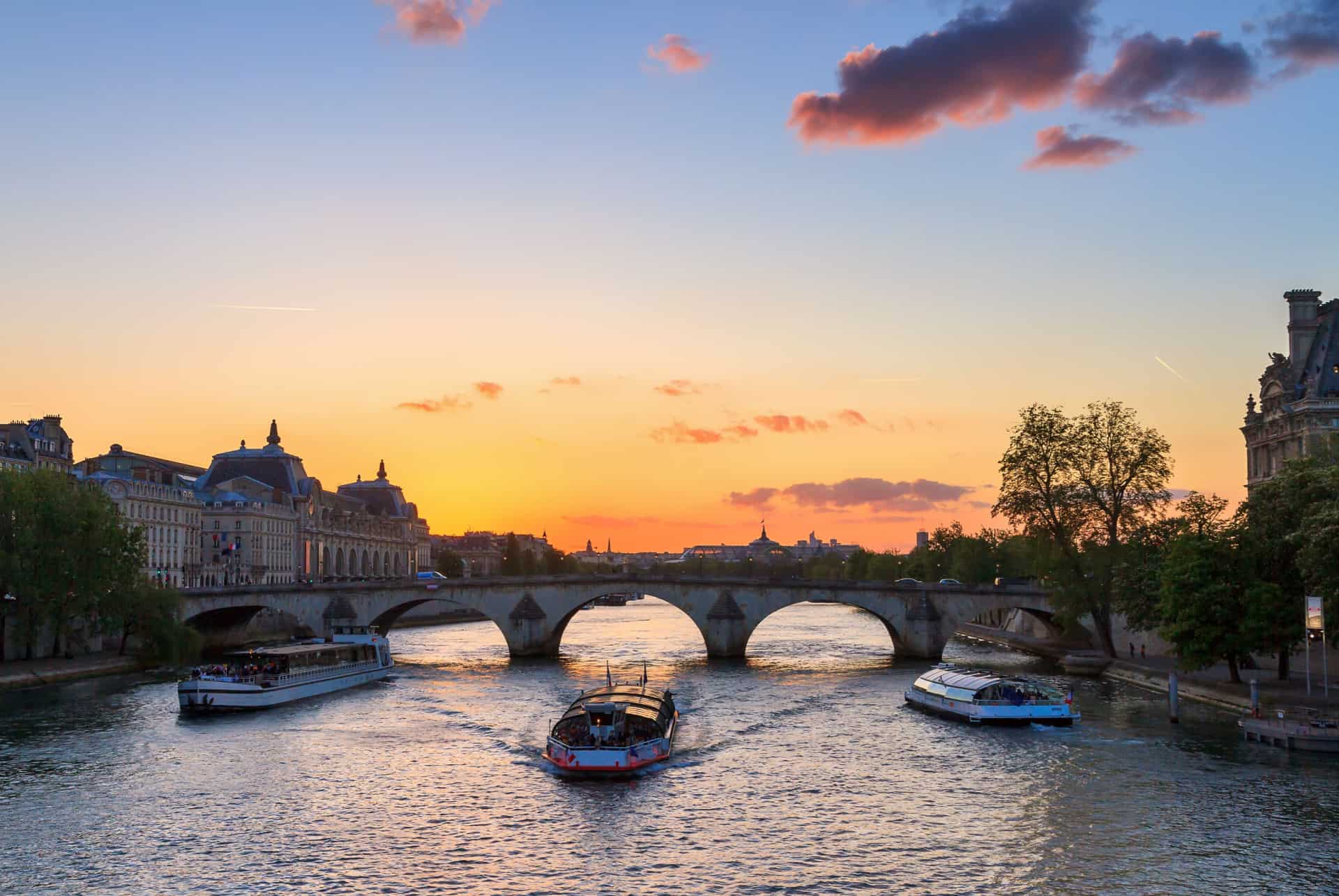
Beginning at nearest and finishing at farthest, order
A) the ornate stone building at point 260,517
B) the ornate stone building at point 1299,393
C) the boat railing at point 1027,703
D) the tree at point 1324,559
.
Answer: the tree at point 1324,559, the boat railing at point 1027,703, the ornate stone building at point 1299,393, the ornate stone building at point 260,517

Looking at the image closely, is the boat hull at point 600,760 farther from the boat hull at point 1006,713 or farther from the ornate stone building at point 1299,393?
the ornate stone building at point 1299,393

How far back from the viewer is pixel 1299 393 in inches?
3984

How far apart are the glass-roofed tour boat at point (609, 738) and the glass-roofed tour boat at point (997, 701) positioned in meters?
18.7

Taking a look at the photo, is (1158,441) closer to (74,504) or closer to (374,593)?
(374,593)

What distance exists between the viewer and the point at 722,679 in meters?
91.4

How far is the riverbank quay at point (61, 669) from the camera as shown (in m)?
83.2

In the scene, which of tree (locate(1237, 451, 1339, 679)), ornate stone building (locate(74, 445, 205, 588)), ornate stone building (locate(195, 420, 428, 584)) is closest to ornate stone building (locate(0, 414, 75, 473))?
ornate stone building (locate(74, 445, 205, 588))

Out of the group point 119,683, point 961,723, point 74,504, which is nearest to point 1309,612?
point 961,723

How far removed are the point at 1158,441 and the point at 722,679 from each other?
3952 cm

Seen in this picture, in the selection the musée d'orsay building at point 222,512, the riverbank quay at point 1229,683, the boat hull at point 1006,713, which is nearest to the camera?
the riverbank quay at point 1229,683

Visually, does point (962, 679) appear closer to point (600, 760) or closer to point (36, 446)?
point (600, 760)

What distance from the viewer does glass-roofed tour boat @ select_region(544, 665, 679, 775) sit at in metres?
56.0

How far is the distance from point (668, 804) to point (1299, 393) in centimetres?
7352

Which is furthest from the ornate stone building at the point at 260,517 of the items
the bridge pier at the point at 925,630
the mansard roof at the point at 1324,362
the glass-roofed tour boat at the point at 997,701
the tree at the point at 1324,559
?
the tree at the point at 1324,559
